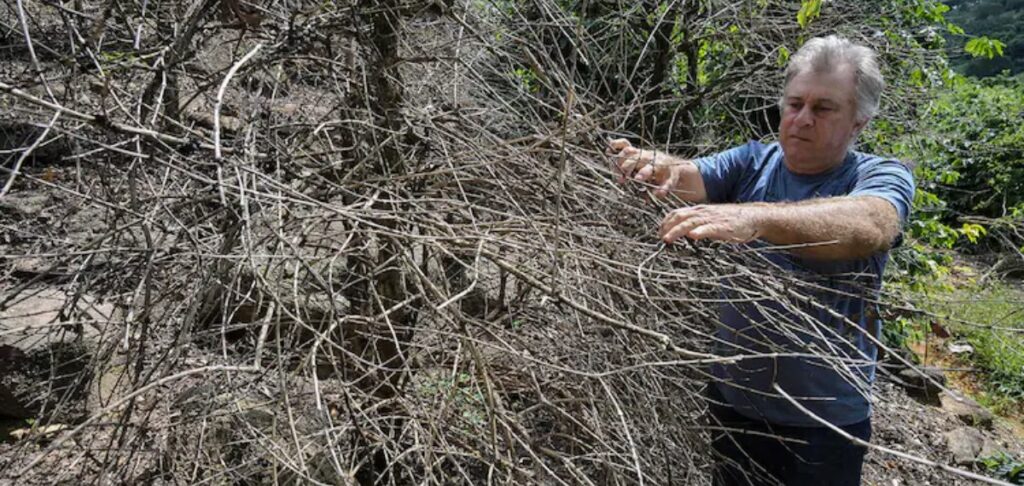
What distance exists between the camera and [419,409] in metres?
2.00

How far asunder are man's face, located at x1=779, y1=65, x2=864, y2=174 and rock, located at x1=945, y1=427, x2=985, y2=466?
291 cm

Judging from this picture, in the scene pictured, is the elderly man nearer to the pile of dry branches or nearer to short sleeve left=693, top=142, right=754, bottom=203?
short sleeve left=693, top=142, right=754, bottom=203

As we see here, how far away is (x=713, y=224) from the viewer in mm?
1568

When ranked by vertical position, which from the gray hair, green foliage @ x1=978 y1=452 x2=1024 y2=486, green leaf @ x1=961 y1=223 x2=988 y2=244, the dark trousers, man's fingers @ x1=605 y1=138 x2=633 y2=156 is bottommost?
green foliage @ x1=978 y1=452 x2=1024 y2=486

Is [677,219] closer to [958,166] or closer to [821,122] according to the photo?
[821,122]

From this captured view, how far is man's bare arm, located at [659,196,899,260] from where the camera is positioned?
1.58 m

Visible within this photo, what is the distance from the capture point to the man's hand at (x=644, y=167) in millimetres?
1991

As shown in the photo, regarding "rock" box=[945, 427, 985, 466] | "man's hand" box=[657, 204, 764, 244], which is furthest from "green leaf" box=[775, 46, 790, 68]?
"rock" box=[945, 427, 985, 466]

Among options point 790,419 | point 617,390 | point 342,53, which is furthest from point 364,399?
point 790,419

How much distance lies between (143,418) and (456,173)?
0.95 meters

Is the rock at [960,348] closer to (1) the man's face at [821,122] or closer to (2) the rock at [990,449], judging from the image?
(2) the rock at [990,449]

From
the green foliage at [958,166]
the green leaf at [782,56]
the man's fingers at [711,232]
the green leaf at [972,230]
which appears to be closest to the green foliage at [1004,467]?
the green foliage at [958,166]

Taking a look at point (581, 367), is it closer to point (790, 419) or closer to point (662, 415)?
point (662, 415)

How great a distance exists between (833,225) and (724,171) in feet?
2.35
